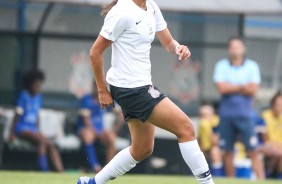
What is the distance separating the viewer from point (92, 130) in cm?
1761

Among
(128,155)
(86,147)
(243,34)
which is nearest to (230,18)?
(243,34)

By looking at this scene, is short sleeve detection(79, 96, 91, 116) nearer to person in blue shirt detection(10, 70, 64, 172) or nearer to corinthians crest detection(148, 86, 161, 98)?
person in blue shirt detection(10, 70, 64, 172)

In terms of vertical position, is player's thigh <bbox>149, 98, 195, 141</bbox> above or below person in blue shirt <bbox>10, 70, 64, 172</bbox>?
above

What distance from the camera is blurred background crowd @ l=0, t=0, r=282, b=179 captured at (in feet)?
56.4

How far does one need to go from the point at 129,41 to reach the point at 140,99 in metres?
0.49

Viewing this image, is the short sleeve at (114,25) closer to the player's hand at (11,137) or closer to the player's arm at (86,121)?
the player's hand at (11,137)

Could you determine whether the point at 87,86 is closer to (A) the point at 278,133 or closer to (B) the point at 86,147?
(B) the point at 86,147

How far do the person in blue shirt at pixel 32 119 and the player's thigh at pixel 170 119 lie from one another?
310 inches

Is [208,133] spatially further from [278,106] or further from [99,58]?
[99,58]

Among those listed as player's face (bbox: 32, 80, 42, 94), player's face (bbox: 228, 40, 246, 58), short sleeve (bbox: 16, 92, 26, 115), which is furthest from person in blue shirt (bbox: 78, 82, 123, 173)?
player's face (bbox: 228, 40, 246, 58)

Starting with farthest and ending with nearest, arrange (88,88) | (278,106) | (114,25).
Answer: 1. (88,88)
2. (278,106)
3. (114,25)

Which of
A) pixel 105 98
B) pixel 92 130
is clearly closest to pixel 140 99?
pixel 105 98

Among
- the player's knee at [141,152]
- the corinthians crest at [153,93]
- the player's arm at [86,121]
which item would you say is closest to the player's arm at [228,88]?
the player's arm at [86,121]

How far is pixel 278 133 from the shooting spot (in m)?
17.6
